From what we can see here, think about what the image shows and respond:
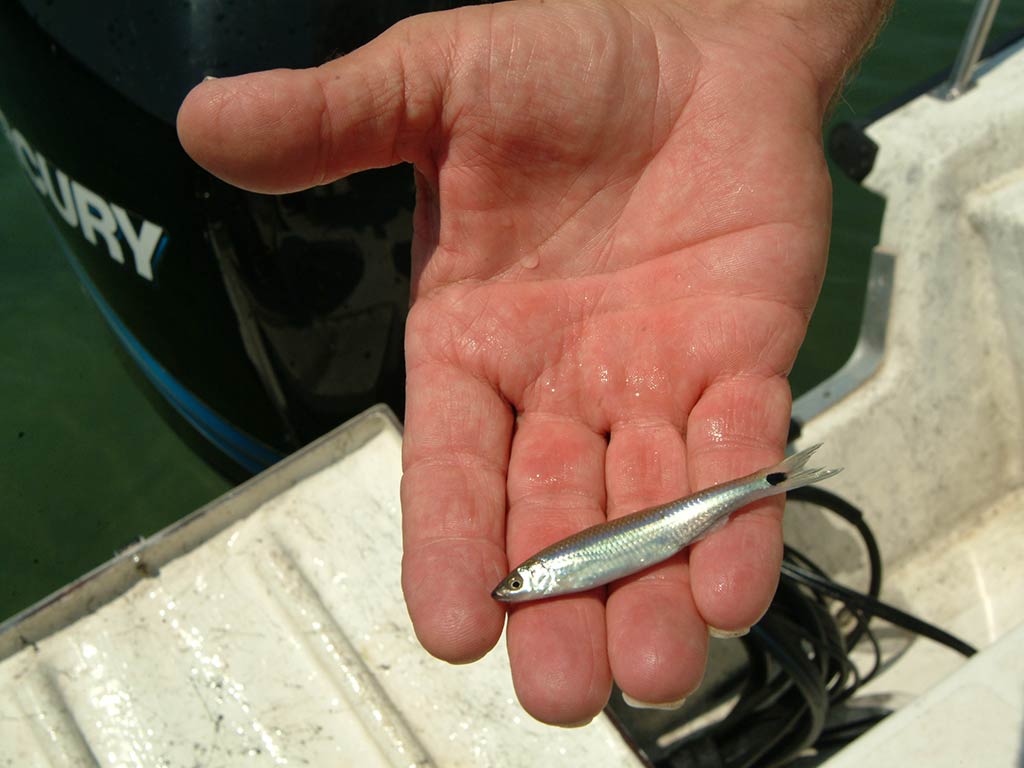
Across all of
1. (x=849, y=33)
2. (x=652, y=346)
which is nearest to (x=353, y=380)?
(x=652, y=346)

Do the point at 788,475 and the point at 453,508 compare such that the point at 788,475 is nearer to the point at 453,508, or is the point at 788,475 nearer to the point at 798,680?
the point at 453,508

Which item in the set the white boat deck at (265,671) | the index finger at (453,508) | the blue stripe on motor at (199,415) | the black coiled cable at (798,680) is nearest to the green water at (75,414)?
the blue stripe on motor at (199,415)

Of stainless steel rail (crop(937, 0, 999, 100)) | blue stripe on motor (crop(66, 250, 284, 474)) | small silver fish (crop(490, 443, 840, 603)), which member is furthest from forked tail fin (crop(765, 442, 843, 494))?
stainless steel rail (crop(937, 0, 999, 100))

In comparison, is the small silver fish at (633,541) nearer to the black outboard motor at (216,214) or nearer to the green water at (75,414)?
the black outboard motor at (216,214)

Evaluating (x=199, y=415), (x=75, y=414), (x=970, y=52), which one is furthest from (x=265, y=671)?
(x=970, y=52)

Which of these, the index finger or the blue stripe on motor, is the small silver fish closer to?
the index finger
